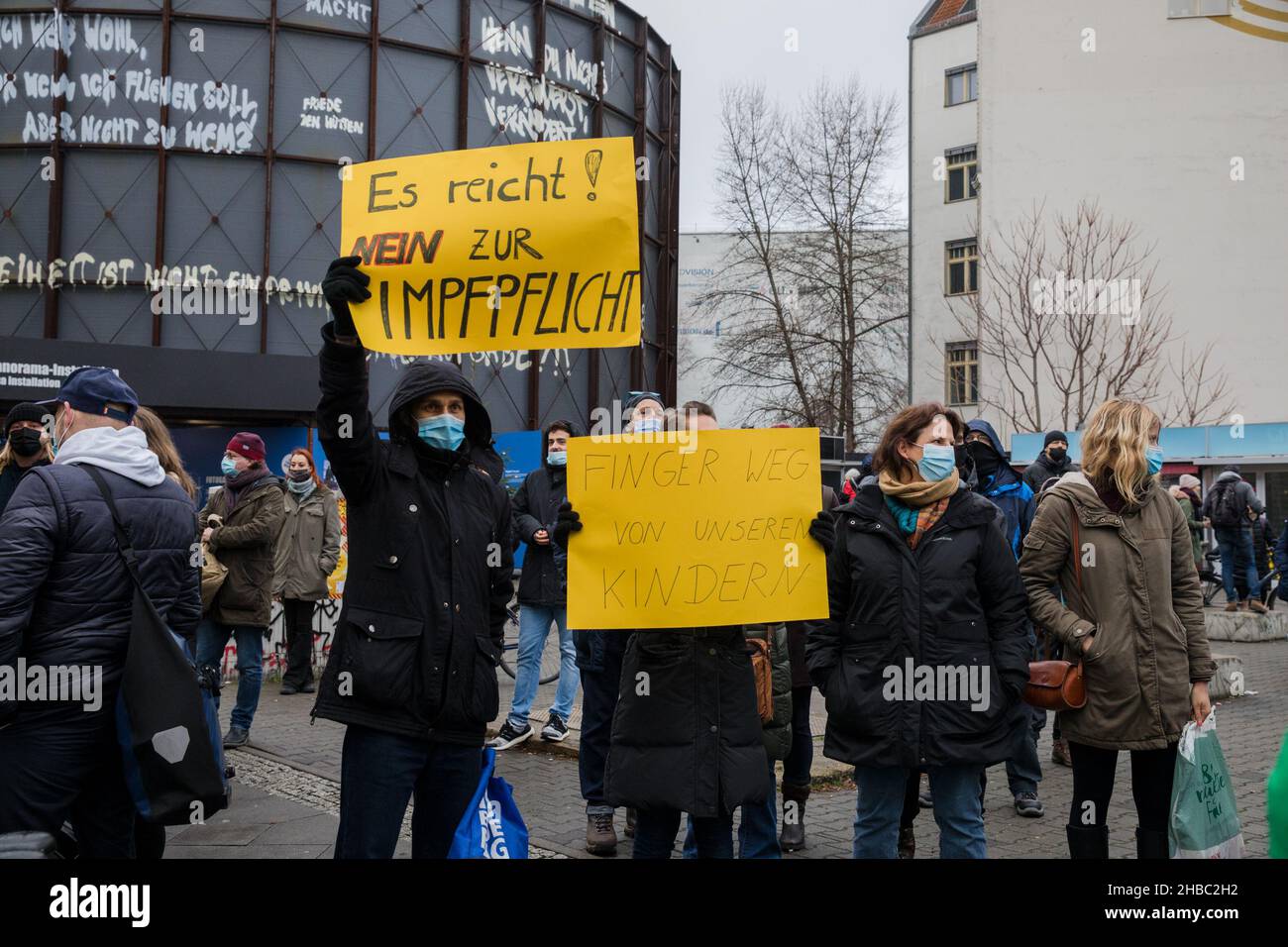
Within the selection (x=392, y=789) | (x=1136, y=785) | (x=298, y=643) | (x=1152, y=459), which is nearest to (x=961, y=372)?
(x=298, y=643)

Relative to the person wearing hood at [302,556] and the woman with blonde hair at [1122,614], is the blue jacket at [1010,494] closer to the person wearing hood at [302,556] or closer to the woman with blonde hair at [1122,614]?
the woman with blonde hair at [1122,614]

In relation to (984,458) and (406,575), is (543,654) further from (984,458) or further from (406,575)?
(406,575)

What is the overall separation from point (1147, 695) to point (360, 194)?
146 inches

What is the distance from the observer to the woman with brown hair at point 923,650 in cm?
415

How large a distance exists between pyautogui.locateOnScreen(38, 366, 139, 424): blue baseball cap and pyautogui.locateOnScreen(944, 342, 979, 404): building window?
29418 millimetres

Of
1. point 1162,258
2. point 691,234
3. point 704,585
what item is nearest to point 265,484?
point 704,585

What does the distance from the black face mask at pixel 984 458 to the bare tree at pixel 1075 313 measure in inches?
676

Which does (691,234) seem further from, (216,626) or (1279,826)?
(1279,826)

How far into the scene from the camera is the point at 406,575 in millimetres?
3705

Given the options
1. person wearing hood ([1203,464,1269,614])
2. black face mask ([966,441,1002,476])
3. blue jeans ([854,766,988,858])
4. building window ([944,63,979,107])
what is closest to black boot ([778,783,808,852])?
blue jeans ([854,766,988,858])

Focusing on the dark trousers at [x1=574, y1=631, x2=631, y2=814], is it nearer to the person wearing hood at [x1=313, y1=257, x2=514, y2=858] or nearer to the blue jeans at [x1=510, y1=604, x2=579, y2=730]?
the blue jeans at [x1=510, y1=604, x2=579, y2=730]

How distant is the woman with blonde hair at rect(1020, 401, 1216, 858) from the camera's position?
441 cm

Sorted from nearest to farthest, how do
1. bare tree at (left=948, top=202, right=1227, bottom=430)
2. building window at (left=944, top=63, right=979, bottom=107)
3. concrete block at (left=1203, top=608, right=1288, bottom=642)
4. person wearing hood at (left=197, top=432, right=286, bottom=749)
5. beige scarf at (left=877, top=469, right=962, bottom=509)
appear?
beige scarf at (left=877, top=469, right=962, bottom=509) < person wearing hood at (left=197, top=432, right=286, bottom=749) < concrete block at (left=1203, top=608, right=1288, bottom=642) < bare tree at (left=948, top=202, right=1227, bottom=430) < building window at (left=944, top=63, right=979, bottom=107)
